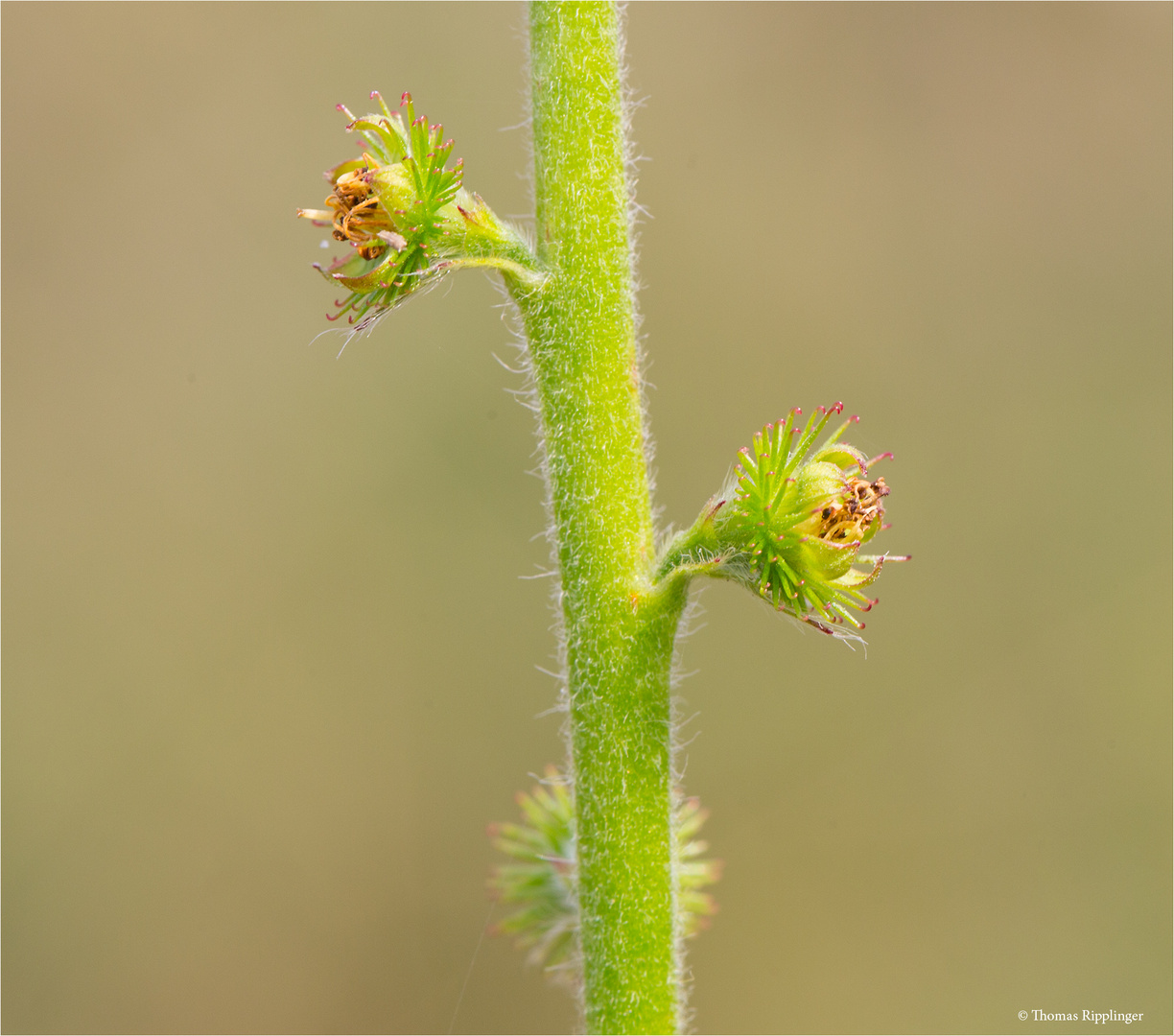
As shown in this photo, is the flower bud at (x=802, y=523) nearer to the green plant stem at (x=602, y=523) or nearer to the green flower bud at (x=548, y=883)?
the green plant stem at (x=602, y=523)

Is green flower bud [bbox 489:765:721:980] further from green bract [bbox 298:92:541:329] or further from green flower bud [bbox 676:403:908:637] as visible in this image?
green bract [bbox 298:92:541:329]

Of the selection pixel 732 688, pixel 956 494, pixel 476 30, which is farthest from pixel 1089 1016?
pixel 476 30

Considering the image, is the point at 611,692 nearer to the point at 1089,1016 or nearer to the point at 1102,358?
→ the point at 1089,1016

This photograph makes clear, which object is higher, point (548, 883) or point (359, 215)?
point (359, 215)

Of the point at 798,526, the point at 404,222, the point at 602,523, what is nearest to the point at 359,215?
the point at 404,222

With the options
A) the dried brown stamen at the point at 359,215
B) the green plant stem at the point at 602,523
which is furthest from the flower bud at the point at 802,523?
the dried brown stamen at the point at 359,215

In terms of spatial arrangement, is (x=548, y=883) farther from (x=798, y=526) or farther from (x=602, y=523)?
(x=798, y=526)
